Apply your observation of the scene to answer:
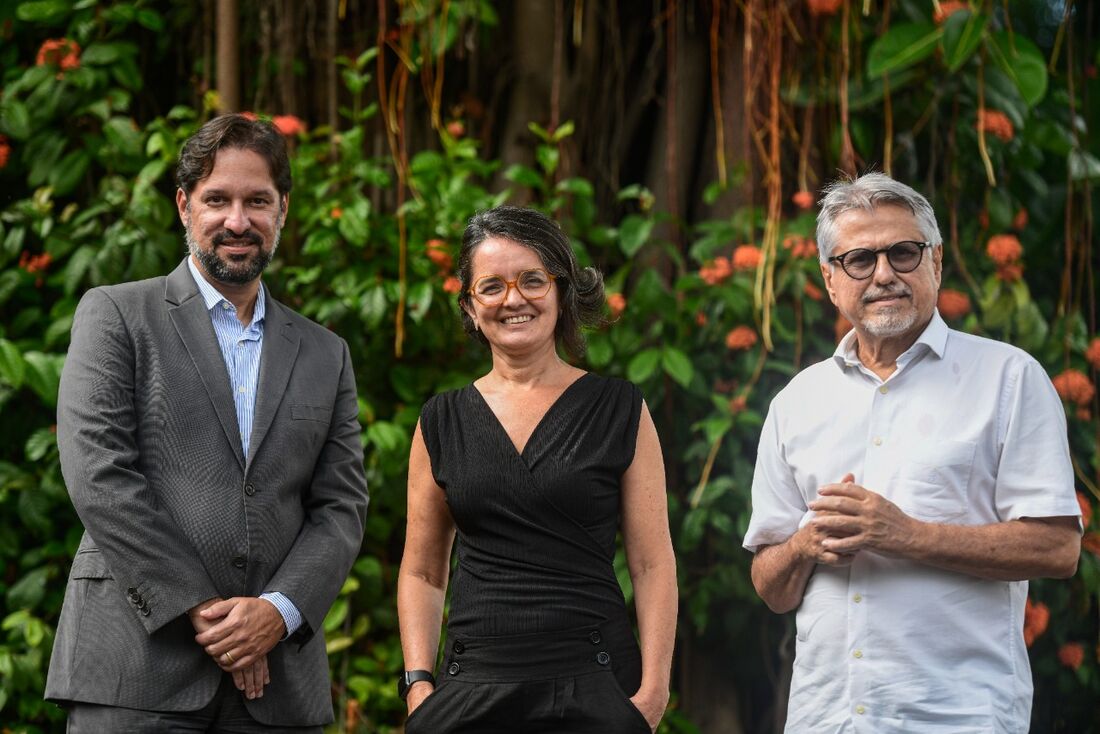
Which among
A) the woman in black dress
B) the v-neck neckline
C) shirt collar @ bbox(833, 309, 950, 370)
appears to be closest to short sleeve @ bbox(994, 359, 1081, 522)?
shirt collar @ bbox(833, 309, 950, 370)

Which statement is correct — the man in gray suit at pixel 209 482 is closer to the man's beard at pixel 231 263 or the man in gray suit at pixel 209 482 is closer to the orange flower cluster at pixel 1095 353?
the man's beard at pixel 231 263

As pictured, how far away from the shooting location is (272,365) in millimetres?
A: 2398

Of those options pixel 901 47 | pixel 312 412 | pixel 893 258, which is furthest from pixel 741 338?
pixel 312 412

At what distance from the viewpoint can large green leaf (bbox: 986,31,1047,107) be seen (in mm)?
3273

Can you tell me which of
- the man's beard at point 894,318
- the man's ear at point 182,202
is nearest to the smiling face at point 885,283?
the man's beard at point 894,318

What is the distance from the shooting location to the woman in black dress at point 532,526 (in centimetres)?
211

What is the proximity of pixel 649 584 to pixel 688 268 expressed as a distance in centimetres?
212

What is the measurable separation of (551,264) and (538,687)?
2.27ft

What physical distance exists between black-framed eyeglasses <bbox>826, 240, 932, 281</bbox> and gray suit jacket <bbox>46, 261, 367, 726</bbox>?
964 mm

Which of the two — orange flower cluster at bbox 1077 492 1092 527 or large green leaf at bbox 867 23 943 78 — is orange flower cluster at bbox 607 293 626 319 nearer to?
large green leaf at bbox 867 23 943 78

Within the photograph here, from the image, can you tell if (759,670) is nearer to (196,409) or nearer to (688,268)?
(688,268)

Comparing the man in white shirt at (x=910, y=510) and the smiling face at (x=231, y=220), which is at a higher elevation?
the smiling face at (x=231, y=220)

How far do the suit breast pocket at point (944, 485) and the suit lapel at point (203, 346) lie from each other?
1109 mm

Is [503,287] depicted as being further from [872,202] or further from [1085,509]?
[1085,509]
